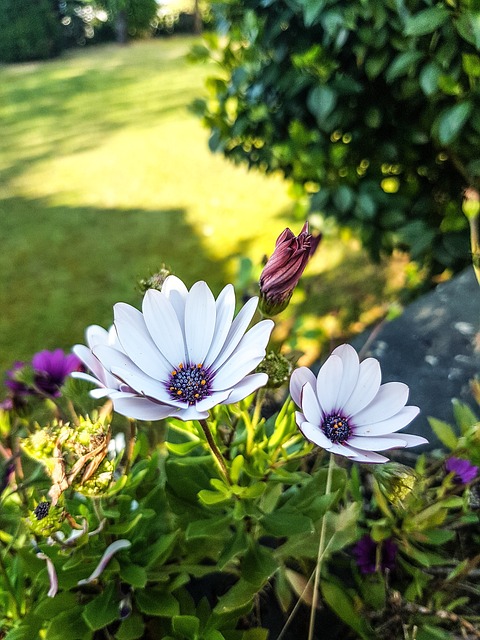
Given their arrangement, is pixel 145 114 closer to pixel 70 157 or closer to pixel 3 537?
pixel 70 157

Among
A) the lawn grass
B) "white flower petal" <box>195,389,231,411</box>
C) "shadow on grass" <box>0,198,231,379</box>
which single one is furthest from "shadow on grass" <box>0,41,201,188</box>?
"white flower petal" <box>195,389,231,411</box>

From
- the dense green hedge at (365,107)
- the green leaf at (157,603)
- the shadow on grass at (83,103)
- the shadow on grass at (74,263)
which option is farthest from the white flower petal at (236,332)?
the shadow on grass at (83,103)

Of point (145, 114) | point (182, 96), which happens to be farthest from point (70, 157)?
point (182, 96)

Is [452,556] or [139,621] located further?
[452,556]

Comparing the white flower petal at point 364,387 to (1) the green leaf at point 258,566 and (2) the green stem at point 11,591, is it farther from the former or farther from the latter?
(2) the green stem at point 11,591

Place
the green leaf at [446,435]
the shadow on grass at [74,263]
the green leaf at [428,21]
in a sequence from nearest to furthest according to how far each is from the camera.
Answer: the green leaf at [446,435] → the green leaf at [428,21] → the shadow on grass at [74,263]

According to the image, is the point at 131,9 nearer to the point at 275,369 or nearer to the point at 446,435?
the point at 275,369
